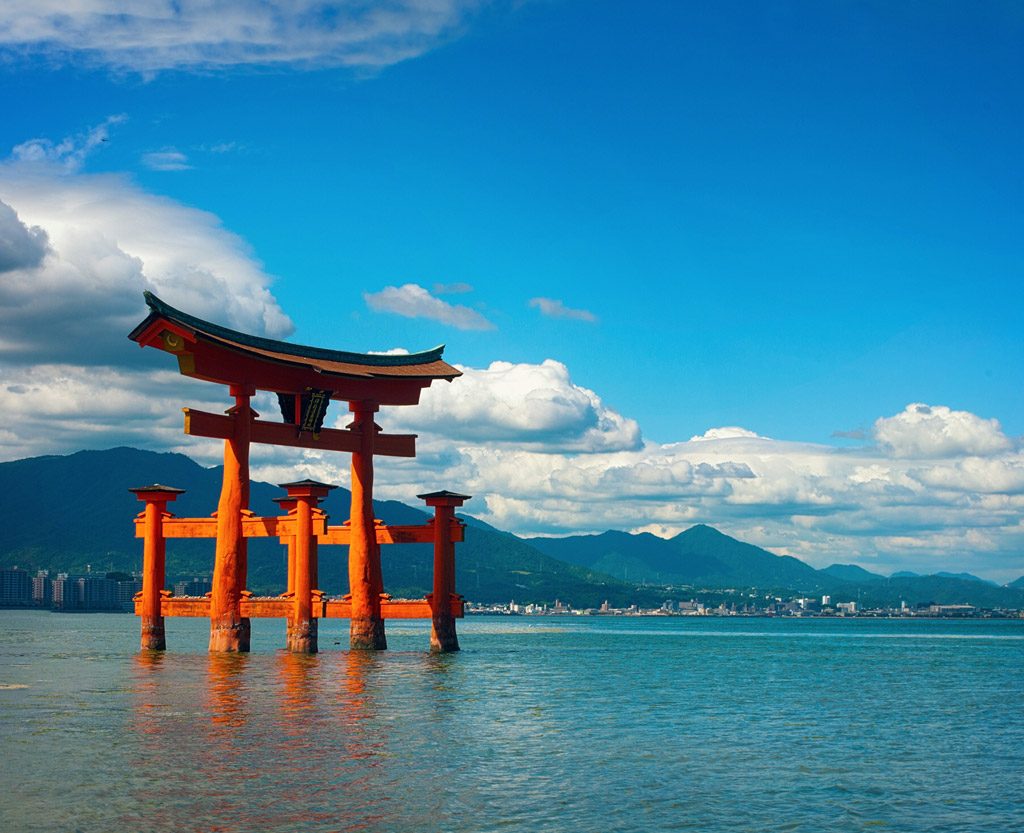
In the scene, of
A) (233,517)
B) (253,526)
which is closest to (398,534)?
(253,526)

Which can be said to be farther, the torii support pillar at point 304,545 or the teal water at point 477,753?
the torii support pillar at point 304,545

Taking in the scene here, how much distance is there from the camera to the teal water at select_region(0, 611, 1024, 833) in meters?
17.4

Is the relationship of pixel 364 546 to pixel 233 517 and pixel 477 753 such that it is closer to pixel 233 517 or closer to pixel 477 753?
pixel 233 517

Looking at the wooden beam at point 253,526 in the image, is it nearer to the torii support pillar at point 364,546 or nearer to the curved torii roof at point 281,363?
the torii support pillar at point 364,546

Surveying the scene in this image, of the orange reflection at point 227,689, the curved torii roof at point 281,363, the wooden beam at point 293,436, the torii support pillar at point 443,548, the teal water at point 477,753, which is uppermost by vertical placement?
the curved torii roof at point 281,363

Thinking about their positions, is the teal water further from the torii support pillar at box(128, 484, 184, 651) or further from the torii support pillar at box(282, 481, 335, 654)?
the torii support pillar at box(128, 484, 184, 651)

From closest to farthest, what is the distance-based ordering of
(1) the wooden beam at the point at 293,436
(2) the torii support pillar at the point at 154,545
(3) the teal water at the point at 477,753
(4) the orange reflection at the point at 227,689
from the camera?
(3) the teal water at the point at 477,753 < (4) the orange reflection at the point at 227,689 < (1) the wooden beam at the point at 293,436 < (2) the torii support pillar at the point at 154,545

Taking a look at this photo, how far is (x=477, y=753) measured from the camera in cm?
2355

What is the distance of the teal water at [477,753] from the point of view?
17.4 meters

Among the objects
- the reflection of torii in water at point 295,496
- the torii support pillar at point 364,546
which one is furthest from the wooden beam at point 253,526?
the torii support pillar at point 364,546

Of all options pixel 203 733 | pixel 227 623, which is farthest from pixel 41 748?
pixel 227 623

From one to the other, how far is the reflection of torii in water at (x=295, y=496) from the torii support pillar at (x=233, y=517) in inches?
1.7

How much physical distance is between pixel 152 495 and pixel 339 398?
8.76 m

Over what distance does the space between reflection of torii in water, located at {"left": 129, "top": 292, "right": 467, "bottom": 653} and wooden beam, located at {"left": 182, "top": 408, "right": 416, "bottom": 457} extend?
1.9 inches
